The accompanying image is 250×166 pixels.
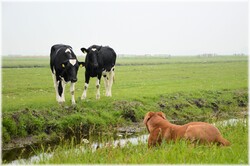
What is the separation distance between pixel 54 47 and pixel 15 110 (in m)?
4.51

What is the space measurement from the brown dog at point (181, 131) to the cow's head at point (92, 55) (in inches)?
355

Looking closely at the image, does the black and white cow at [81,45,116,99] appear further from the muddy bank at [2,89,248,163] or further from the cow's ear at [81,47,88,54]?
the muddy bank at [2,89,248,163]

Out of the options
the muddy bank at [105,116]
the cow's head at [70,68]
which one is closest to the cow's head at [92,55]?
the cow's head at [70,68]

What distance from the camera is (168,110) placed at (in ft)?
62.9

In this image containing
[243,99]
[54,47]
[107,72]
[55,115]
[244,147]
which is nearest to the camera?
[244,147]

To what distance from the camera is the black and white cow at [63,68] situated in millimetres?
16484

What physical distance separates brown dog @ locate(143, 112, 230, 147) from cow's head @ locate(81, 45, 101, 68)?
9026mm

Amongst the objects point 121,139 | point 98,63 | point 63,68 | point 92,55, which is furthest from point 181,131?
point 98,63

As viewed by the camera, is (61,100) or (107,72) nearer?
(61,100)

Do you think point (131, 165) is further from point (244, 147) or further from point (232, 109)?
point (232, 109)

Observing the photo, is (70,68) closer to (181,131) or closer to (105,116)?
(105,116)

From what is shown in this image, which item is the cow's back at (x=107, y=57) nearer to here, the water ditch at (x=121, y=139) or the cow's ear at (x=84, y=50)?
the cow's ear at (x=84, y=50)

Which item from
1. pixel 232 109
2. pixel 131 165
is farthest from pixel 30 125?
pixel 232 109

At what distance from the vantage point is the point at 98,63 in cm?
1831
